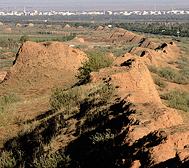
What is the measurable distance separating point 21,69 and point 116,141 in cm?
2282

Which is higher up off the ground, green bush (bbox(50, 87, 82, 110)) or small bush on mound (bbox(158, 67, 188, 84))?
green bush (bbox(50, 87, 82, 110))

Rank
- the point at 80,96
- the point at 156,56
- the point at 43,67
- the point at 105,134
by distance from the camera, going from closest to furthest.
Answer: the point at 105,134 → the point at 80,96 → the point at 43,67 → the point at 156,56

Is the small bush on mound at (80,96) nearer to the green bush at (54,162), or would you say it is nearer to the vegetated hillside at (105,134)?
the vegetated hillside at (105,134)

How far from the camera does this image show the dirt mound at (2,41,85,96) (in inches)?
921

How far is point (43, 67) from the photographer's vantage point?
26219 millimetres

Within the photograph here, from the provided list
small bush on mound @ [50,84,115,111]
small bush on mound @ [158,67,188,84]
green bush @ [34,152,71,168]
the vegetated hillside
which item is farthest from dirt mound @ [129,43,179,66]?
green bush @ [34,152,71,168]

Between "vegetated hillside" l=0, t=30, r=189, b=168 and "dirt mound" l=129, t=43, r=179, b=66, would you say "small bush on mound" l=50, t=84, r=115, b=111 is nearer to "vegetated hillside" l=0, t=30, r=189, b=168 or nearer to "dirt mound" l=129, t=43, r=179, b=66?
"vegetated hillside" l=0, t=30, r=189, b=168

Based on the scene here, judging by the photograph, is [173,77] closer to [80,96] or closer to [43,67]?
[43,67]

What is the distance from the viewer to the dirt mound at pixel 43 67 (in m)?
23.4

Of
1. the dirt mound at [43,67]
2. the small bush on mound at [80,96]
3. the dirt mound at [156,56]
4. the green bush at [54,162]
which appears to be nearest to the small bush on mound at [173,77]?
the dirt mound at [156,56]

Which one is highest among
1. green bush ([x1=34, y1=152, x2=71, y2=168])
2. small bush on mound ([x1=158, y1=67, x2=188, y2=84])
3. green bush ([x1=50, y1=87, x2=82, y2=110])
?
green bush ([x1=50, y1=87, x2=82, y2=110])

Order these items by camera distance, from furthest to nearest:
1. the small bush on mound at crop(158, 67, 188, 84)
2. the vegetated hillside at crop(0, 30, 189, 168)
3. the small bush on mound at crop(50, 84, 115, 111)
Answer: the small bush on mound at crop(158, 67, 188, 84), the small bush on mound at crop(50, 84, 115, 111), the vegetated hillside at crop(0, 30, 189, 168)

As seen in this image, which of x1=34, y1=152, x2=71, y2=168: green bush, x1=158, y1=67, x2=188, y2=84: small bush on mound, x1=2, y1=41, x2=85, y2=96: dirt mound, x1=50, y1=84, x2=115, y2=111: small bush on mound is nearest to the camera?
x1=34, y1=152, x2=71, y2=168: green bush

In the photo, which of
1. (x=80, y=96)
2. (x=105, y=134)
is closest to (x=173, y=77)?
(x=80, y=96)
